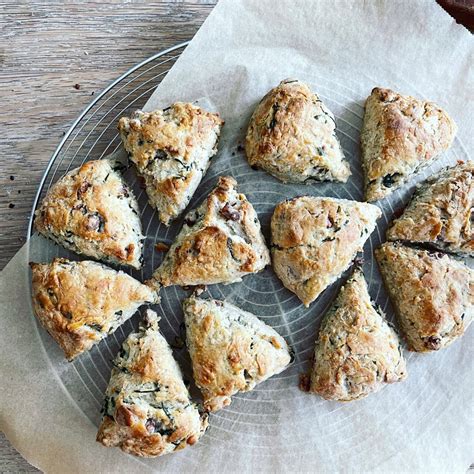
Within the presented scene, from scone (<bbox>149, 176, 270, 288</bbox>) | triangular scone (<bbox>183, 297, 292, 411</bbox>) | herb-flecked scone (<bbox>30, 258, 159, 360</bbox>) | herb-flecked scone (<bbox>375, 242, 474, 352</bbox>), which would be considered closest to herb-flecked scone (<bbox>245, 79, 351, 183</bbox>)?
scone (<bbox>149, 176, 270, 288</bbox>)

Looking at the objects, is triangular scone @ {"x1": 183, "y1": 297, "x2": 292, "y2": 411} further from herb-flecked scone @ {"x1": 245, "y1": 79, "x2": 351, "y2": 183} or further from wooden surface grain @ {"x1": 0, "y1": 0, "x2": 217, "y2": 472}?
wooden surface grain @ {"x1": 0, "y1": 0, "x2": 217, "y2": 472}

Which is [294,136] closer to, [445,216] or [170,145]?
[170,145]

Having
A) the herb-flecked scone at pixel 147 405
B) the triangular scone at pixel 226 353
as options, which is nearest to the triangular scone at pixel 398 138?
the triangular scone at pixel 226 353

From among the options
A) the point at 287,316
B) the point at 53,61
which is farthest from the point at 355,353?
the point at 53,61

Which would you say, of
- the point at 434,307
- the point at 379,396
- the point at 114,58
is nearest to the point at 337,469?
the point at 379,396

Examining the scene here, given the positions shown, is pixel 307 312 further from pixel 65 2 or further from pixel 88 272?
pixel 65 2

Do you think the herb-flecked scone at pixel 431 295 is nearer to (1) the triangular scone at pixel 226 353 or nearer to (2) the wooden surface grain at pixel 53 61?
(1) the triangular scone at pixel 226 353
